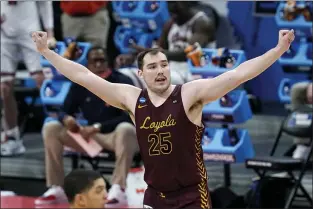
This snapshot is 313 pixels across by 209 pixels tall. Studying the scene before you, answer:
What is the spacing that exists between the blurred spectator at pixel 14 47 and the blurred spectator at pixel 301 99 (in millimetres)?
2669

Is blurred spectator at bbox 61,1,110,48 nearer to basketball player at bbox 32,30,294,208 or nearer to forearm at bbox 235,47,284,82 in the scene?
basketball player at bbox 32,30,294,208

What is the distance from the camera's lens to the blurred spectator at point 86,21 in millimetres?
11594

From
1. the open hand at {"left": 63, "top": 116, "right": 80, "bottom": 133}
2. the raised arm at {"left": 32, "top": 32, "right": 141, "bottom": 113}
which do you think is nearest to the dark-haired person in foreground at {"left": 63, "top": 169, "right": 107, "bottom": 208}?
the raised arm at {"left": 32, "top": 32, "right": 141, "bottom": 113}

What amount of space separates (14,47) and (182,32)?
181cm

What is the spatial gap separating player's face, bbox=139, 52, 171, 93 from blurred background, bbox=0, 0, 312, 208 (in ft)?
9.80

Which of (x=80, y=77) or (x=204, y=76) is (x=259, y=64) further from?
(x=204, y=76)

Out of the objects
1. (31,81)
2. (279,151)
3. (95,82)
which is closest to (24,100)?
(31,81)

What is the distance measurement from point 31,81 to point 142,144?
6019mm

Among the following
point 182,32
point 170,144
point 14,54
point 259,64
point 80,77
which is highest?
point 259,64

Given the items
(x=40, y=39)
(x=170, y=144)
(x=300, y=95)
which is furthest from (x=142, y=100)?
(x=300, y=95)

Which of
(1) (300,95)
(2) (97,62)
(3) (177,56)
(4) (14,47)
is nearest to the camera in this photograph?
(2) (97,62)

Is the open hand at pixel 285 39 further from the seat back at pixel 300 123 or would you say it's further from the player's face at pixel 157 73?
the seat back at pixel 300 123

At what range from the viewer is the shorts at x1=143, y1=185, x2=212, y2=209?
251 inches

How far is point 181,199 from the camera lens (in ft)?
20.9
